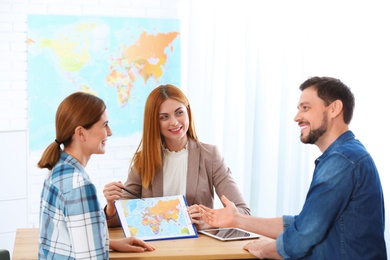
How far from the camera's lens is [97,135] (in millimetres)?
2482

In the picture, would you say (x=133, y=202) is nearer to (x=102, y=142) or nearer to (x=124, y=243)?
(x=124, y=243)

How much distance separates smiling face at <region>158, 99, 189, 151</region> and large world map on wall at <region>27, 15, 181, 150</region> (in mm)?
2088

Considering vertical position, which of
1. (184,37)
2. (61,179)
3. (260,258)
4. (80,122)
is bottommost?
(260,258)

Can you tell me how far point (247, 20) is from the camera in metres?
4.72

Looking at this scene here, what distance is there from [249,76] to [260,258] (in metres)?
2.15

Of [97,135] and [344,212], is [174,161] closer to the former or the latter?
[97,135]

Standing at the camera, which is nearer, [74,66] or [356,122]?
[356,122]

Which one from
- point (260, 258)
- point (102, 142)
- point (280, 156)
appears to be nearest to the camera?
point (102, 142)

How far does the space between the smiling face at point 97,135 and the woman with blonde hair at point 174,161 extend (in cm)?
85

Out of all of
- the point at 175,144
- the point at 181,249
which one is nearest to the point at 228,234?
A: the point at 181,249

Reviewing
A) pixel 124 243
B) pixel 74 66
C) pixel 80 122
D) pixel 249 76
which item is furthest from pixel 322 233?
pixel 74 66

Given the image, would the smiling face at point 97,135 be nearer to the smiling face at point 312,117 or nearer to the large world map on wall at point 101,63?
the smiling face at point 312,117

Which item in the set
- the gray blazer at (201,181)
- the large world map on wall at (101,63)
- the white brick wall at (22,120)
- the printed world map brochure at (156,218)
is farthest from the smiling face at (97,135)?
the large world map on wall at (101,63)

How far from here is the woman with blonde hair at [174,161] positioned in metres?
3.38
